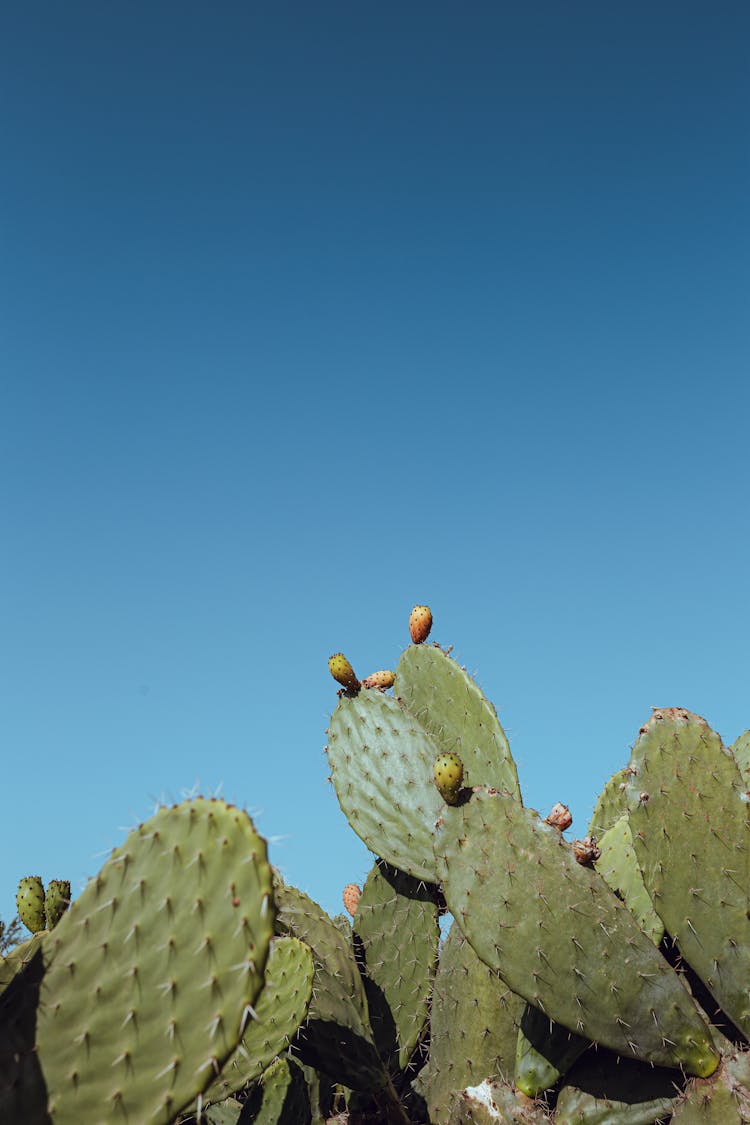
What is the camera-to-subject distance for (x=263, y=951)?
198 centimetres

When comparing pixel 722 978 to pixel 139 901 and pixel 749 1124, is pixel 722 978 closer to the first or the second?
pixel 749 1124

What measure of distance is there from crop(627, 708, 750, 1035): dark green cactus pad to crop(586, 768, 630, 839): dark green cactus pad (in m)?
0.95

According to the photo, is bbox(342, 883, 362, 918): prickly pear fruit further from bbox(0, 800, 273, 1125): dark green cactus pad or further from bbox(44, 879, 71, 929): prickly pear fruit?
bbox(0, 800, 273, 1125): dark green cactus pad

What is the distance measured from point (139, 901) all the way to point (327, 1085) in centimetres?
199

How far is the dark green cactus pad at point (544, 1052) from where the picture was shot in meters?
2.90

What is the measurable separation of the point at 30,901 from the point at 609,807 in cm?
220

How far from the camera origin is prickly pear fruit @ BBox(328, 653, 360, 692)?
4082mm

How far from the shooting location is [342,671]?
161 inches

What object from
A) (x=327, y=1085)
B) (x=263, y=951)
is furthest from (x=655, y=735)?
(x=327, y=1085)

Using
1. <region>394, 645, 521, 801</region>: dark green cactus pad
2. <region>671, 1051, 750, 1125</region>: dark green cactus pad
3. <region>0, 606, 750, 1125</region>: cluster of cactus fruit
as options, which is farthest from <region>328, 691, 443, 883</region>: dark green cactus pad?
<region>671, 1051, 750, 1125</region>: dark green cactus pad

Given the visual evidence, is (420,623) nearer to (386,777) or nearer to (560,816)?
(386,777)

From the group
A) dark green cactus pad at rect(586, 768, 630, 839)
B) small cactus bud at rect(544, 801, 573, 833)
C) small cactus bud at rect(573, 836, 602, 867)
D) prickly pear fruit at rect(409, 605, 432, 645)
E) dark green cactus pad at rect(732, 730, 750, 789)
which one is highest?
prickly pear fruit at rect(409, 605, 432, 645)

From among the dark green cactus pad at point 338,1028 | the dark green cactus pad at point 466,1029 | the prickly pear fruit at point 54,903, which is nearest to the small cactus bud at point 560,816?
the dark green cactus pad at point 466,1029

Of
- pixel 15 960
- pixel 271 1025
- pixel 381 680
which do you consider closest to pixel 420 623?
pixel 381 680
